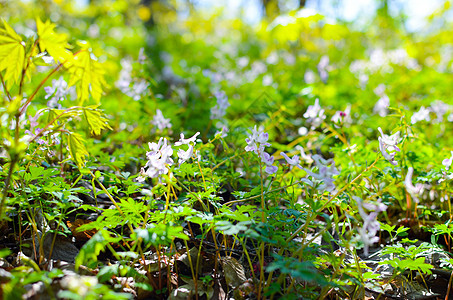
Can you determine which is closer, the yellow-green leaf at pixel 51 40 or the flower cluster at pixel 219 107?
the yellow-green leaf at pixel 51 40

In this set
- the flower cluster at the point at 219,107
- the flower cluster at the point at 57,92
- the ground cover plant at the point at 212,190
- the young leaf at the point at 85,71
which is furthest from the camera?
the flower cluster at the point at 219,107

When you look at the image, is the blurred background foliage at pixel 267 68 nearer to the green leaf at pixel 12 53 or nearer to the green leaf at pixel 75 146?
the green leaf at pixel 12 53

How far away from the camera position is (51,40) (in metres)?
1.48

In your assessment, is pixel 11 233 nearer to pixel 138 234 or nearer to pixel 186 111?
pixel 138 234

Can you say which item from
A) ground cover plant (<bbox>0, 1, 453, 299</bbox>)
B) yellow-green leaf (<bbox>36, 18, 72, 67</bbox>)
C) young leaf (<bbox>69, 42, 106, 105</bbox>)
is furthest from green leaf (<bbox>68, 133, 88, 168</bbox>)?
yellow-green leaf (<bbox>36, 18, 72, 67</bbox>)

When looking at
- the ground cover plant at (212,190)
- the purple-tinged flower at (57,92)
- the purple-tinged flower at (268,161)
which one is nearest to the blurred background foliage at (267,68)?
the ground cover plant at (212,190)

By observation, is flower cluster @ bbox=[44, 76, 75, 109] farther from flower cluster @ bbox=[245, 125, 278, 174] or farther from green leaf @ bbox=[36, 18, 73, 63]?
flower cluster @ bbox=[245, 125, 278, 174]

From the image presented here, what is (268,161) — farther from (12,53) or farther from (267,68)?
(267,68)

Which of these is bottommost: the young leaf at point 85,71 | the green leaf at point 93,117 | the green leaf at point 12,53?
the green leaf at point 93,117

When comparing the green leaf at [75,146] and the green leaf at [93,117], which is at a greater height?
the green leaf at [93,117]

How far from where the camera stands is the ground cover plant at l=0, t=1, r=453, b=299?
1.36 m

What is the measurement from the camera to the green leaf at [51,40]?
1.44 metres

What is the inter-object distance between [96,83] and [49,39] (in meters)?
0.38

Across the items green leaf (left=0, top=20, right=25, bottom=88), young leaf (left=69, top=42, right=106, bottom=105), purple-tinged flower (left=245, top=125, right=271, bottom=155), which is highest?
green leaf (left=0, top=20, right=25, bottom=88)
